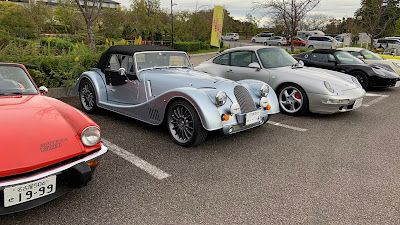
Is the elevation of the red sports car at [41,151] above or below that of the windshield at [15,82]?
below

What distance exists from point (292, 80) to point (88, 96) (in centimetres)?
419

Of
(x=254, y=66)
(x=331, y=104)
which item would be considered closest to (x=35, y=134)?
(x=254, y=66)

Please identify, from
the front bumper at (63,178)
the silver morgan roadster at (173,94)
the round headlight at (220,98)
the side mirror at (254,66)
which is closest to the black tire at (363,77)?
the side mirror at (254,66)

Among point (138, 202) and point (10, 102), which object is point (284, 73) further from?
point (10, 102)

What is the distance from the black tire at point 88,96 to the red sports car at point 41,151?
8.38 ft

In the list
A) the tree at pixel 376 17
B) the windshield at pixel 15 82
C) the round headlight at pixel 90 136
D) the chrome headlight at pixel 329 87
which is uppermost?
the tree at pixel 376 17

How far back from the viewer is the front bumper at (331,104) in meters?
5.38

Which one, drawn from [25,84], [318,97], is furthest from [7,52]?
[318,97]

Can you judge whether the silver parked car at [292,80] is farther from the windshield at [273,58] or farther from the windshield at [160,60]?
the windshield at [160,60]

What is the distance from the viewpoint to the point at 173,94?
13.2ft

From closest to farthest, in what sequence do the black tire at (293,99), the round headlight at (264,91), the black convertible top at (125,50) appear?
1. the round headlight at (264,91)
2. the black convertible top at (125,50)
3. the black tire at (293,99)

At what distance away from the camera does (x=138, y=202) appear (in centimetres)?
262

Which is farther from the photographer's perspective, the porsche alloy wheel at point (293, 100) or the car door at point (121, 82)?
the porsche alloy wheel at point (293, 100)

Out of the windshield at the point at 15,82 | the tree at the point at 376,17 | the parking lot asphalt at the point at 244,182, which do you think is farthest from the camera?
the tree at the point at 376,17
